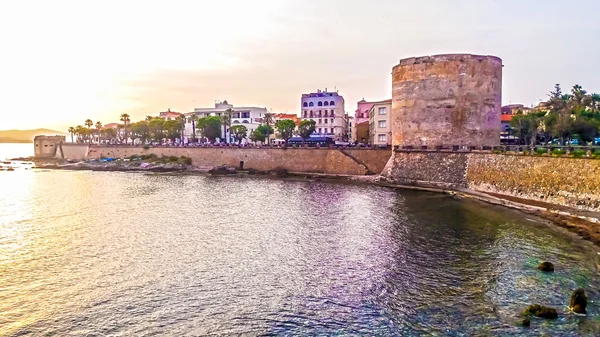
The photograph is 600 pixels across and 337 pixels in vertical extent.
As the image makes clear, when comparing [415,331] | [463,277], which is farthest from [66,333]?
[463,277]

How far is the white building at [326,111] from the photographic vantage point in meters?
70.1

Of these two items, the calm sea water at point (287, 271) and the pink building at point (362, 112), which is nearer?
the calm sea water at point (287, 271)

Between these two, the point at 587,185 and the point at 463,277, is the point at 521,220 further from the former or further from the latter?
the point at 463,277

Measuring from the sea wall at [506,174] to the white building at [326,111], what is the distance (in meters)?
30.0

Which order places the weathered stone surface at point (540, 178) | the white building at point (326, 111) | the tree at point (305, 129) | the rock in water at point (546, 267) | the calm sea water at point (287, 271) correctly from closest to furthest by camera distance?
the calm sea water at point (287, 271) → the rock in water at point (546, 267) → the weathered stone surface at point (540, 178) → the tree at point (305, 129) → the white building at point (326, 111)

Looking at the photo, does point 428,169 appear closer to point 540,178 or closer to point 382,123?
point 540,178

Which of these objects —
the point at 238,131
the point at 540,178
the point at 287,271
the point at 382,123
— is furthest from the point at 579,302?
the point at 238,131

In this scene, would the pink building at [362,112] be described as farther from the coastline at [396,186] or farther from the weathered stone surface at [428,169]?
the weathered stone surface at [428,169]

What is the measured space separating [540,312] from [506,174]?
20.3 m

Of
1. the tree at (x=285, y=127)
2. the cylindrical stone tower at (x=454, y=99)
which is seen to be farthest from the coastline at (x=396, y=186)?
the tree at (x=285, y=127)

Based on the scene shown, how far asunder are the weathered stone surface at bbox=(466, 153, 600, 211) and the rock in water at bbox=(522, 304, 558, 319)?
1239 cm

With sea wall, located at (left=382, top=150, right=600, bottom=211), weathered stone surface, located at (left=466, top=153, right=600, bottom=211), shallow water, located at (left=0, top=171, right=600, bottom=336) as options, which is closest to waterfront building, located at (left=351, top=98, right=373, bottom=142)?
sea wall, located at (left=382, top=150, right=600, bottom=211)

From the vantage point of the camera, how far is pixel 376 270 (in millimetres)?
15516

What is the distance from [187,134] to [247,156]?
3211 cm
